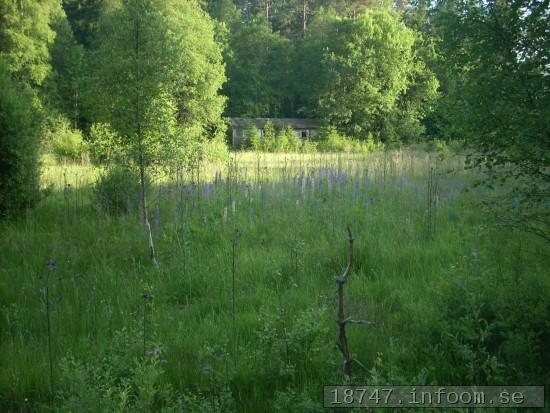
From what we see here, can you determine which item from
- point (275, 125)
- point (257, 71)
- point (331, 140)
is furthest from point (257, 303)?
point (257, 71)

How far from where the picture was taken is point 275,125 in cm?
4372

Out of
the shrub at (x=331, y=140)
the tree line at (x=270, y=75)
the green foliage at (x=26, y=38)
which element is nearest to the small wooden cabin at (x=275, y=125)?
the tree line at (x=270, y=75)

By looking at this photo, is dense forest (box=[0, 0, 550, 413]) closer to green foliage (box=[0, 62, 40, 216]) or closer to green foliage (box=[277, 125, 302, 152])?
green foliage (box=[0, 62, 40, 216])

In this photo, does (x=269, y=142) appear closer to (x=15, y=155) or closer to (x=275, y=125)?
(x=275, y=125)

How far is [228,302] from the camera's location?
4992mm

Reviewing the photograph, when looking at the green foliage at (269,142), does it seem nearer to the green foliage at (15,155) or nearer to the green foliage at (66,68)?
the green foliage at (66,68)

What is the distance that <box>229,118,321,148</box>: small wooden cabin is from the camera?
42.8 m

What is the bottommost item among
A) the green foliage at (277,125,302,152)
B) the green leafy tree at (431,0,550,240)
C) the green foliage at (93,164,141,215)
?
the green foliage at (93,164,141,215)

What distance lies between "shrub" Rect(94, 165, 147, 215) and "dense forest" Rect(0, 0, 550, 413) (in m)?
0.04

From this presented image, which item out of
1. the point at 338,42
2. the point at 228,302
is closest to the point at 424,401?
the point at 228,302

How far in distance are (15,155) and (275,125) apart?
36.2m

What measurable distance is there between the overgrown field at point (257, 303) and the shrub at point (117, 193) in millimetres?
60

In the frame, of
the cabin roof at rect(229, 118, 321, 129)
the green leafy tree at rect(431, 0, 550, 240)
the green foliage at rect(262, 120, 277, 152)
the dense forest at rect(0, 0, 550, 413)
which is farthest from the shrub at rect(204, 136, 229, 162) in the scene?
the cabin roof at rect(229, 118, 321, 129)

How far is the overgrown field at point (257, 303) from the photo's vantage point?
3361 mm
